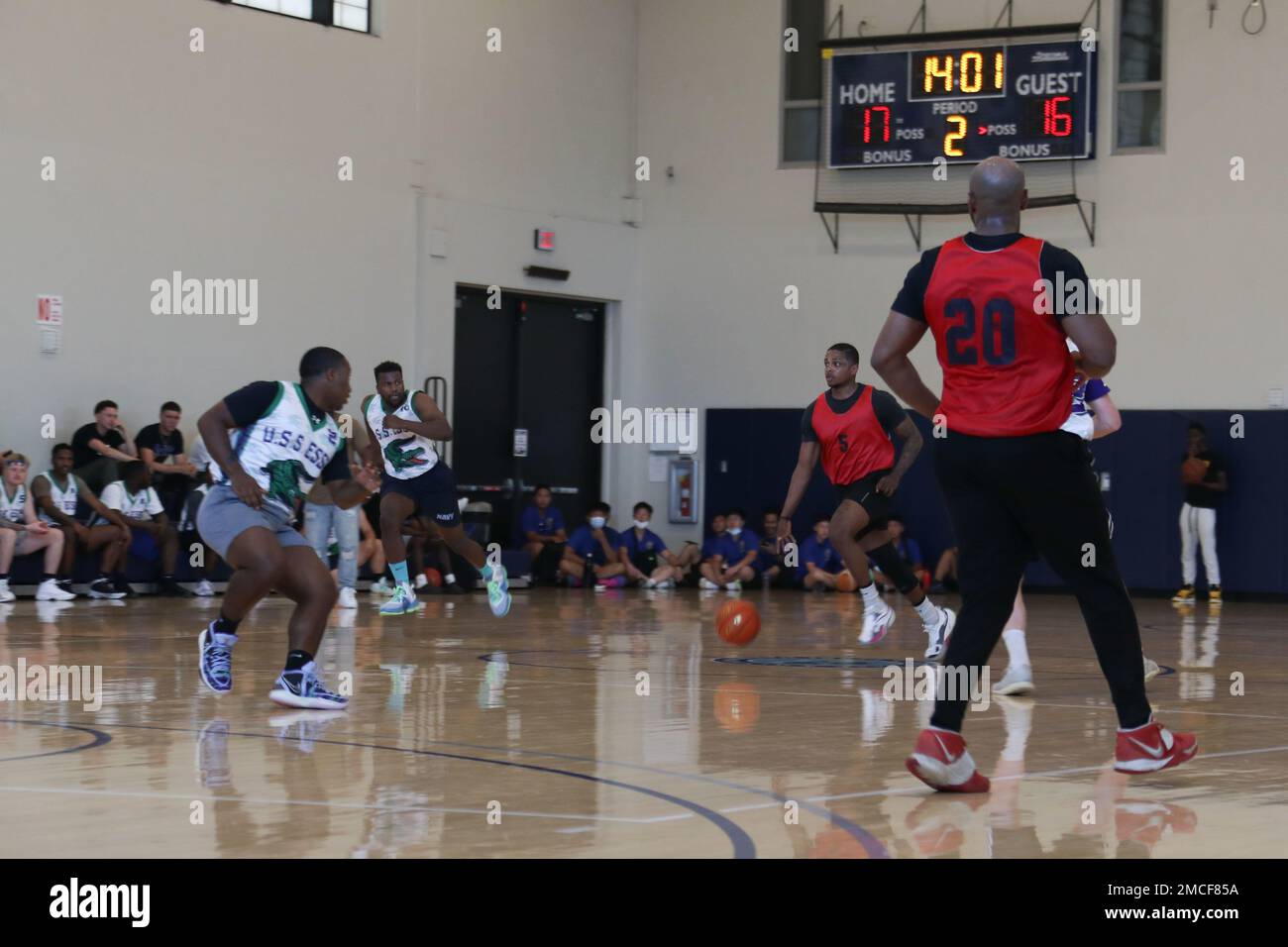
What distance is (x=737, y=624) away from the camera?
1282 centimetres

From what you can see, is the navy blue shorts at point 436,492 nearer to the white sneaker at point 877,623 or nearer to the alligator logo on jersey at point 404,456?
the alligator logo on jersey at point 404,456

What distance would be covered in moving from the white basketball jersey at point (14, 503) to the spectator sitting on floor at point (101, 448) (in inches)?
35.5

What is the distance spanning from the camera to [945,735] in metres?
6.10

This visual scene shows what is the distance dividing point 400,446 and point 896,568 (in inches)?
188

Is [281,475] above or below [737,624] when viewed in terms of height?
above

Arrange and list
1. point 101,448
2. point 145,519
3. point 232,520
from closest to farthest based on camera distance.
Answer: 1. point 232,520
2. point 101,448
3. point 145,519

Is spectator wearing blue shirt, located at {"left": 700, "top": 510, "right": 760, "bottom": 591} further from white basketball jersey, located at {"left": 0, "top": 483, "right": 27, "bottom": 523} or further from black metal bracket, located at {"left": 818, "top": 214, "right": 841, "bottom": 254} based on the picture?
white basketball jersey, located at {"left": 0, "top": 483, "right": 27, "bottom": 523}

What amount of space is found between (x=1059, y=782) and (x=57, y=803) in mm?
3461

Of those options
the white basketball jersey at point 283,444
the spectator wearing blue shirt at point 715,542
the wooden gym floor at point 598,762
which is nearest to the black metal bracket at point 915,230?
the spectator wearing blue shirt at point 715,542

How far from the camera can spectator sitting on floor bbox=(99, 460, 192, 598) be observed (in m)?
18.9

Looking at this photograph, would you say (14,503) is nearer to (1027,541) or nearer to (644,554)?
(644,554)

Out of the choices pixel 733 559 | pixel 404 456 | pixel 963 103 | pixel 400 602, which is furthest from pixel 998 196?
pixel 733 559
